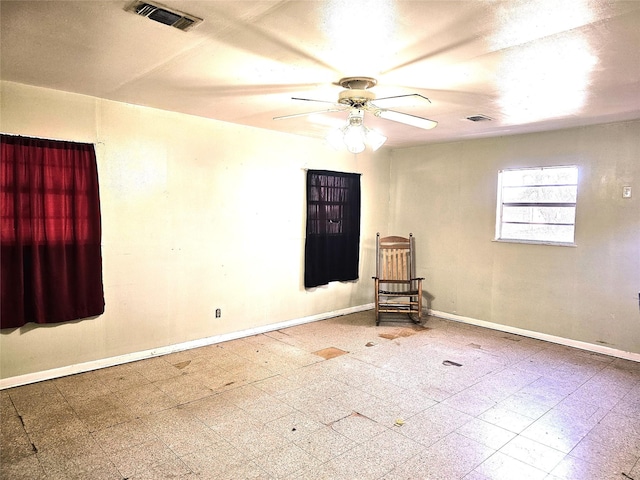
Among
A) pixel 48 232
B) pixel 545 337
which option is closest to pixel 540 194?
pixel 545 337

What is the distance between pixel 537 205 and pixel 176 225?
163 inches

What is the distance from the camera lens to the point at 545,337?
4773 mm

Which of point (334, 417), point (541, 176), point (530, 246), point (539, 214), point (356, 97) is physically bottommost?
point (334, 417)

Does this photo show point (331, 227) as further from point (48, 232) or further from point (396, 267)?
point (48, 232)

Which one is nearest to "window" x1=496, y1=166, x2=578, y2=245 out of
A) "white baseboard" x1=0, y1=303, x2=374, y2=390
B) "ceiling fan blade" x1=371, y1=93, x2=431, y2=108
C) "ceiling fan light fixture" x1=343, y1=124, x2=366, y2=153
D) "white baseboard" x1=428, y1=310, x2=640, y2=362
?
"white baseboard" x1=428, y1=310, x2=640, y2=362

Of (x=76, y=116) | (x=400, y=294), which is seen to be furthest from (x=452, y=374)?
(x=76, y=116)

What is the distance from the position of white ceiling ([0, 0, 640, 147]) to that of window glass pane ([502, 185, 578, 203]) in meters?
1.08

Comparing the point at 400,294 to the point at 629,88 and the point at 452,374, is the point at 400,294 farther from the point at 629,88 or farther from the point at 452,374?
the point at 629,88

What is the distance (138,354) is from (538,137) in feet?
16.2

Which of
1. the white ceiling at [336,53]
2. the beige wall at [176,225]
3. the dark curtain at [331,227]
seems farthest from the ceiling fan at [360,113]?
the dark curtain at [331,227]

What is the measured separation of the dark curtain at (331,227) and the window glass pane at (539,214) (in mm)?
1975

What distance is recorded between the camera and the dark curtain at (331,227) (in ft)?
17.5

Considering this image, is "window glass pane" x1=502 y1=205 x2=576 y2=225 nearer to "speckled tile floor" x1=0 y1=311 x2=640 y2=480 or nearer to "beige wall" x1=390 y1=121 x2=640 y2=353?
"beige wall" x1=390 y1=121 x2=640 y2=353

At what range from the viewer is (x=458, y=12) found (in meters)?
1.92
